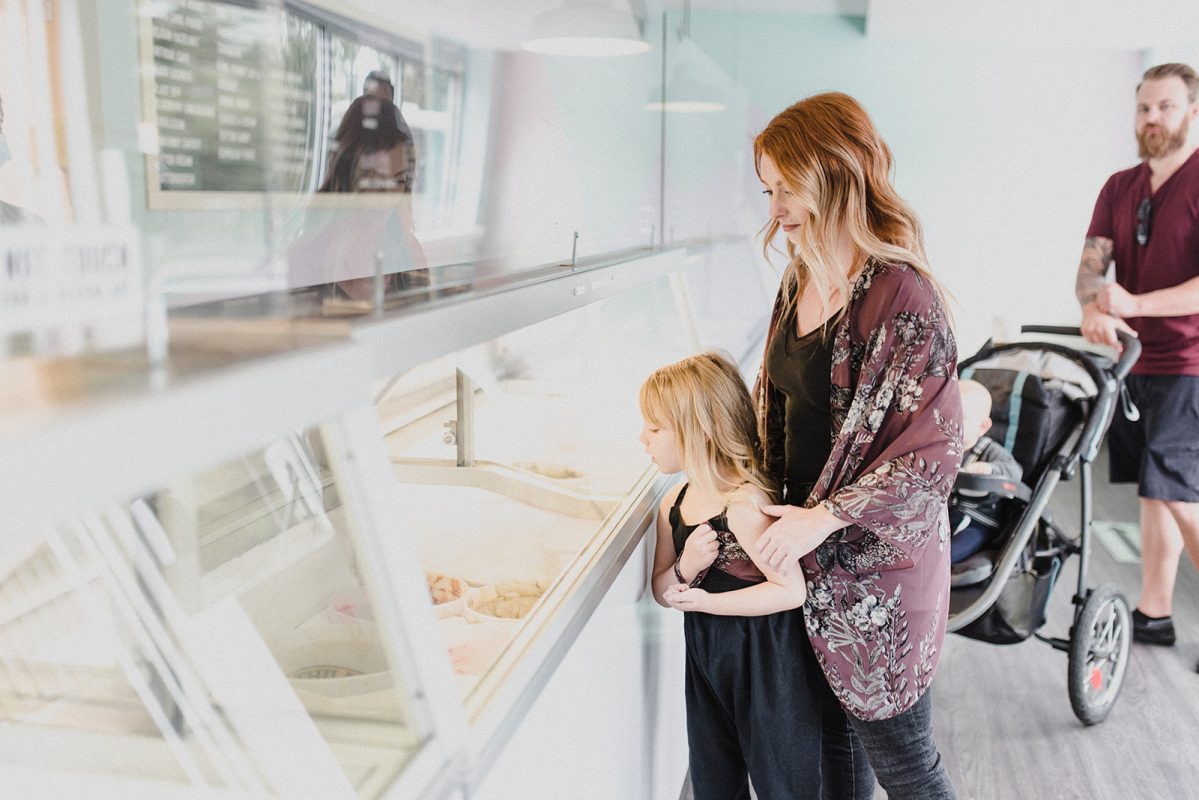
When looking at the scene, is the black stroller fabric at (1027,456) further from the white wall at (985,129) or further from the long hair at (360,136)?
the white wall at (985,129)

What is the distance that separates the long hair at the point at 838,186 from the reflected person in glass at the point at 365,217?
0.63 meters

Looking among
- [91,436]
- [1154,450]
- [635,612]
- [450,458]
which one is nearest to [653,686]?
[635,612]

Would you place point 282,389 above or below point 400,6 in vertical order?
below

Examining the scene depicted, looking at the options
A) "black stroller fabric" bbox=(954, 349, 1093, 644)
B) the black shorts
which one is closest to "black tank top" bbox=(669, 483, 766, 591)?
"black stroller fabric" bbox=(954, 349, 1093, 644)

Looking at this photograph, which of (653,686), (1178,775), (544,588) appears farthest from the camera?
(1178,775)

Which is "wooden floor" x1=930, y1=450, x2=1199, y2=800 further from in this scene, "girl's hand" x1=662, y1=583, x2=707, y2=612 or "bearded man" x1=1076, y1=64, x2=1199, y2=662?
"girl's hand" x1=662, y1=583, x2=707, y2=612

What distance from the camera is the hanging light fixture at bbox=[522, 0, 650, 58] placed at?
68.8 inches

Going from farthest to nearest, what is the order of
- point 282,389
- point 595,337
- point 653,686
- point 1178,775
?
point 1178,775 → point 595,337 → point 653,686 → point 282,389

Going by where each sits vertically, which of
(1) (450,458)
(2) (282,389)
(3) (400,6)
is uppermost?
(3) (400,6)

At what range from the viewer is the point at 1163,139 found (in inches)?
126

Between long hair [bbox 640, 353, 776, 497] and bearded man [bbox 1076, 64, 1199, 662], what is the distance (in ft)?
5.80

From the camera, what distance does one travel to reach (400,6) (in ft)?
3.85

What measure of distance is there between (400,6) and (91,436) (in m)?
0.80

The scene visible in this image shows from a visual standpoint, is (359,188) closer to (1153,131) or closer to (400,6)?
(400,6)
